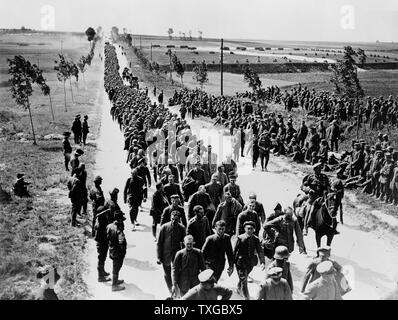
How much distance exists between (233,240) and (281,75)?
218 ft

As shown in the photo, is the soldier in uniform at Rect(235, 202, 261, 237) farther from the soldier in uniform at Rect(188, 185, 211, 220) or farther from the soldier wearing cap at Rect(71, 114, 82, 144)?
the soldier wearing cap at Rect(71, 114, 82, 144)

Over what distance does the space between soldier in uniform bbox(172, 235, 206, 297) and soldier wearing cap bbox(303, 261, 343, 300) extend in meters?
1.63

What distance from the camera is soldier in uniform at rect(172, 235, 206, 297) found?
686 cm

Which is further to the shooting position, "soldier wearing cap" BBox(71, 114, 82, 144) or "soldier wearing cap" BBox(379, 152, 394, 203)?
"soldier wearing cap" BBox(71, 114, 82, 144)

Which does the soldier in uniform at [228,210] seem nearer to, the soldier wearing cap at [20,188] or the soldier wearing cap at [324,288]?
the soldier wearing cap at [324,288]

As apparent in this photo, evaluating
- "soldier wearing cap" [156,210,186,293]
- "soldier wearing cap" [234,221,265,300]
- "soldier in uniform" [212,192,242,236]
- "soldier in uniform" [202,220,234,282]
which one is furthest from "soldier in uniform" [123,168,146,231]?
"soldier wearing cap" [234,221,265,300]

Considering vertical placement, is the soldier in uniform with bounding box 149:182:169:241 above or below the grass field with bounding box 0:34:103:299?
above

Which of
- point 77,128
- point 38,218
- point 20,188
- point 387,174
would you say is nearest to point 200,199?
point 38,218

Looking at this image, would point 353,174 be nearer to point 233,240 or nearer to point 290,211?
point 233,240

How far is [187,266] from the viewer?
6.86m

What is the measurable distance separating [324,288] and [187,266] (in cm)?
202

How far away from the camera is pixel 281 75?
2908 inches

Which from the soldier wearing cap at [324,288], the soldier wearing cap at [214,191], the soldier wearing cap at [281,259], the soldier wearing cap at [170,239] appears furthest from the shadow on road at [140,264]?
the soldier wearing cap at [324,288]

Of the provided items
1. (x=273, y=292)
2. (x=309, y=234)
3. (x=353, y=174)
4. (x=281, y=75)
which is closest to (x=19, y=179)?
(x=309, y=234)
